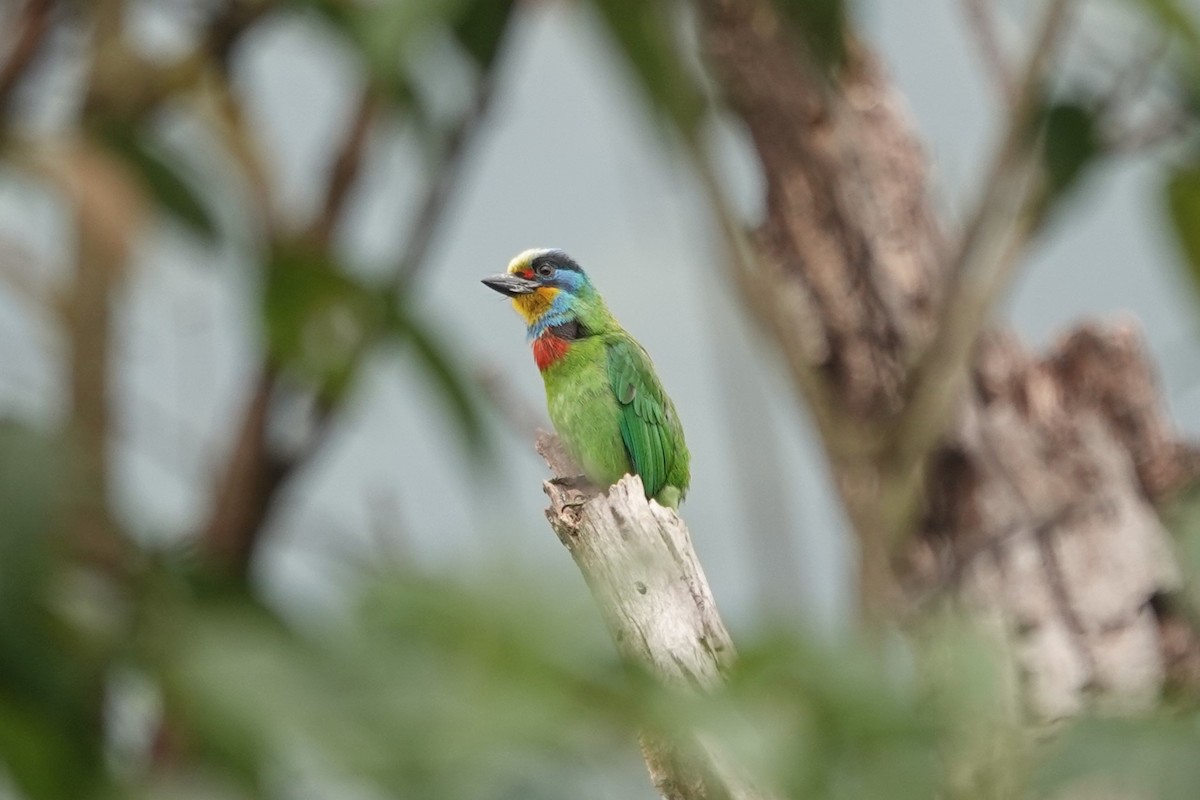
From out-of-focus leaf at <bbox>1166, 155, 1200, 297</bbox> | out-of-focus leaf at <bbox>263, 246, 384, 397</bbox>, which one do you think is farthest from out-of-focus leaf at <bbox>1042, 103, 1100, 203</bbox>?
out-of-focus leaf at <bbox>263, 246, 384, 397</bbox>

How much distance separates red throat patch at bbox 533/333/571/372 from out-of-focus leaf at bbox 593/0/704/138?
2211 mm

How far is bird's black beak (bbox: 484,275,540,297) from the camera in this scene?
2.98 meters

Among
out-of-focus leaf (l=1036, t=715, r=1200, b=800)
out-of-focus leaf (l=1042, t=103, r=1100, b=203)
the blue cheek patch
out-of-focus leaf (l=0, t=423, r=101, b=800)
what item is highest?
the blue cheek patch

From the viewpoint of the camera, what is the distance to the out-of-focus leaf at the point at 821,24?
3.21 ft

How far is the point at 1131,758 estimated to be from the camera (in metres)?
0.61

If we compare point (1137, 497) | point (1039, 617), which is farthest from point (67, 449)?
point (1137, 497)

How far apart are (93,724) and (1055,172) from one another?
1067mm

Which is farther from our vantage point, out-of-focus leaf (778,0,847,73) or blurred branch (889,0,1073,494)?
blurred branch (889,0,1073,494)

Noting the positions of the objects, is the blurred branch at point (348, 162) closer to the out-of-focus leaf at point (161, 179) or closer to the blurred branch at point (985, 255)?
the out-of-focus leaf at point (161, 179)

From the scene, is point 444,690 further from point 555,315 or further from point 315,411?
point 555,315

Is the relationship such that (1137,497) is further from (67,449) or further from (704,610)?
(67,449)

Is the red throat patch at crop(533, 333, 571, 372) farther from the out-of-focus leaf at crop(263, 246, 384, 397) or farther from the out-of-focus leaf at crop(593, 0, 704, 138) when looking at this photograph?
the out-of-focus leaf at crop(593, 0, 704, 138)

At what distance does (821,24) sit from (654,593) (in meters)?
1.19

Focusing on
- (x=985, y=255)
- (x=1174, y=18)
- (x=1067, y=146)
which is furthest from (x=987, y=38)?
(x=1174, y=18)
